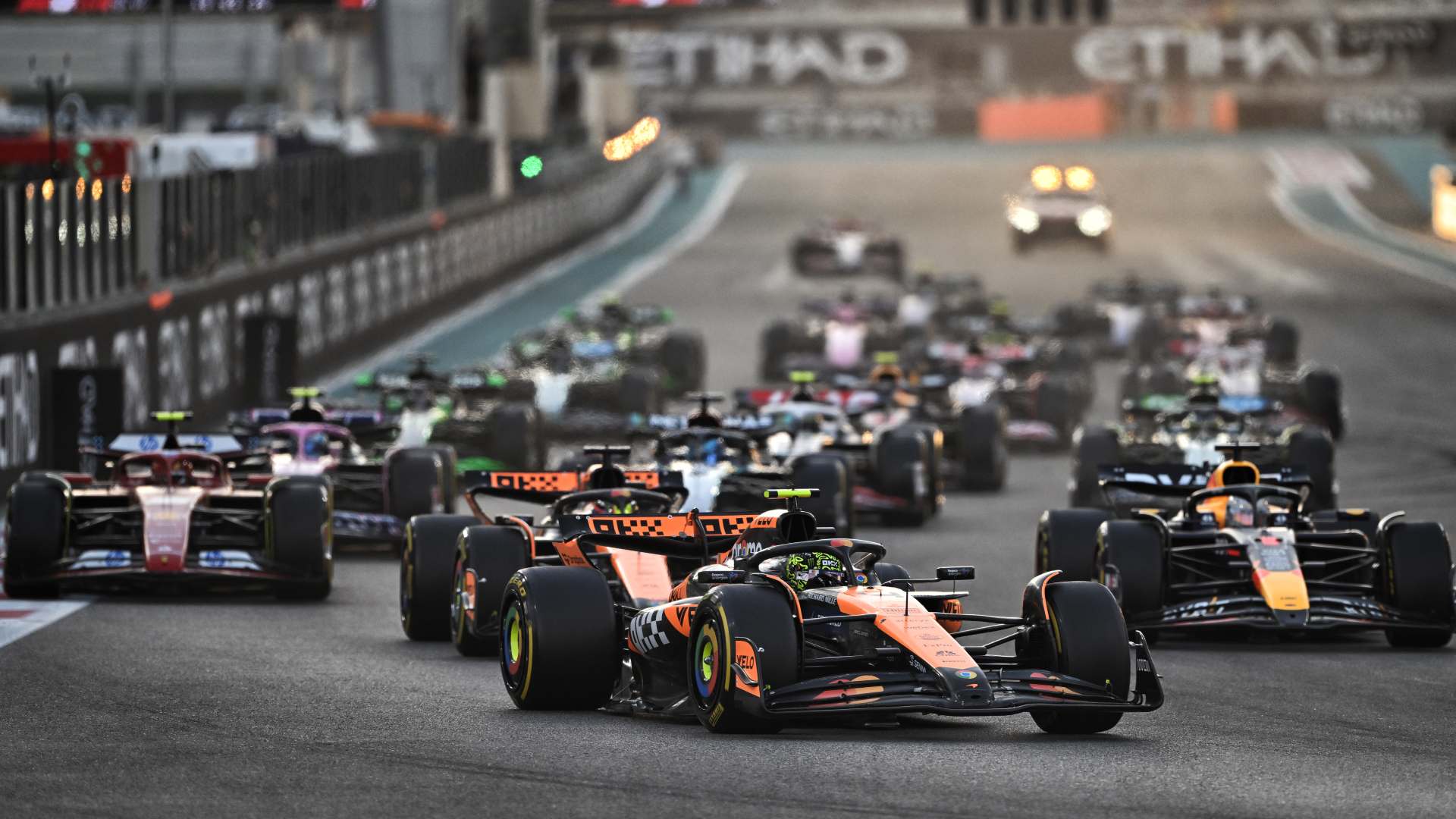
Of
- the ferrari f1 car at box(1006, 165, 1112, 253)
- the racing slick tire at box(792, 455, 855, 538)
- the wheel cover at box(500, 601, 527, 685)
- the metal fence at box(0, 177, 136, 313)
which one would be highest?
the ferrari f1 car at box(1006, 165, 1112, 253)

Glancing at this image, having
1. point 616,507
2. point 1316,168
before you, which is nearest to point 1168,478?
point 616,507

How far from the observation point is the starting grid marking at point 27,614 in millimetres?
17047

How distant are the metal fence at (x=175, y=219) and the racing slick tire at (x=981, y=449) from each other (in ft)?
29.4

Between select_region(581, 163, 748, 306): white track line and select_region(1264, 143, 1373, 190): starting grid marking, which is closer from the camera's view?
select_region(581, 163, 748, 306): white track line

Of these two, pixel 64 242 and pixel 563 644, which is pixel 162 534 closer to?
pixel 563 644

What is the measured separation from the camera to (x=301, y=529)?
1894 cm

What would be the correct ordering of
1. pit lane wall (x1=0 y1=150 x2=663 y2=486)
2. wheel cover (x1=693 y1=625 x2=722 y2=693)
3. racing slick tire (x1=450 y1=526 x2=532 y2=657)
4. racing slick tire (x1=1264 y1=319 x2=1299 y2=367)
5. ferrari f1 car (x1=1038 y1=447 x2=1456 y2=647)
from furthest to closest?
racing slick tire (x1=1264 y1=319 x2=1299 y2=367) < pit lane wall (x1=0 y1=150 x2=663 y2=486) < ferrari f1 car (x1=1038 y1=447 x2=1456 y2=647) < racing slick tire (x1=450 y1=526 x2=532 y2=657) < wheel cover (x1=693 y1=625 x2=722 y2=693)

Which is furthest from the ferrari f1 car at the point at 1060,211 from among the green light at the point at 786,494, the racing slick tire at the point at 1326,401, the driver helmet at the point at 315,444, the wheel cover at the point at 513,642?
the wheel cover at the point at 513,642

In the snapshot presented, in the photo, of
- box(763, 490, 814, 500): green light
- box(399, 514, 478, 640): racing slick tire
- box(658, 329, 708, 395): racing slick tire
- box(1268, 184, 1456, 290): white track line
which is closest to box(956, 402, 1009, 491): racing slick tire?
box(658, 329, 708, 395): racing slick tire

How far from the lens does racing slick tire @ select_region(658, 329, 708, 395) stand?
38531 mm

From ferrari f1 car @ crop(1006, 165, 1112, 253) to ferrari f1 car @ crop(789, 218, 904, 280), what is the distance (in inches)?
371

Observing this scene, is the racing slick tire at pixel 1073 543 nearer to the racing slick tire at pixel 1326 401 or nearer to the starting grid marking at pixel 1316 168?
the racing slick tire at pixel 1326 401

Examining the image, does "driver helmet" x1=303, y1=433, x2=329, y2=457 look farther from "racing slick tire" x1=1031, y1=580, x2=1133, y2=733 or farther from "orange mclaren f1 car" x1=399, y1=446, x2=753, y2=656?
"racing slick tire" x1=1031, y1=580, x2=1133, y2=733

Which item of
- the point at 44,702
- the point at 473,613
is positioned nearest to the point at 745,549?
the point at 473,613
